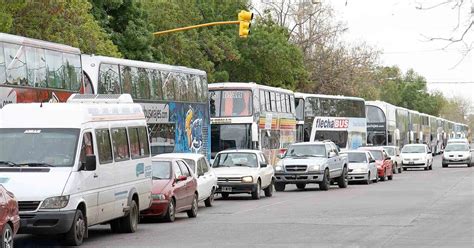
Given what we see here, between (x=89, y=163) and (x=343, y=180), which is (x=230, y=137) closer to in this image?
(x=343, y=180)

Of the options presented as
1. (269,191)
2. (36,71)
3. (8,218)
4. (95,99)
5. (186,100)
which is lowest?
(269,191)

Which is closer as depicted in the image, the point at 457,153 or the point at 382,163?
the point at 382,163

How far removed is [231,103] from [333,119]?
17.7 meters

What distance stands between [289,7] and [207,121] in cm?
4147

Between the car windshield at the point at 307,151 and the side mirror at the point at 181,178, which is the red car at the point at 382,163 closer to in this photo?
the car windshield at the point at 307,151

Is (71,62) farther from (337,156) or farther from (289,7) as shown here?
(289,7)

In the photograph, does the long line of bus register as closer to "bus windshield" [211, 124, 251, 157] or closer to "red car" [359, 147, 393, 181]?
"bus windshield" [211, 124, 251, 157]

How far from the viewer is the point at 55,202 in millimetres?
16688

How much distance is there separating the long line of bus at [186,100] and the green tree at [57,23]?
→ 148 inches

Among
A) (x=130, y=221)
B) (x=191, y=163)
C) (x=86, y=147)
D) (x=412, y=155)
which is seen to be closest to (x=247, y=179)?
(x=191, y=163)

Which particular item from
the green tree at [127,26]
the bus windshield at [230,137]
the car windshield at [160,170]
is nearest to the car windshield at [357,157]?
the bus windshield at [230,137]

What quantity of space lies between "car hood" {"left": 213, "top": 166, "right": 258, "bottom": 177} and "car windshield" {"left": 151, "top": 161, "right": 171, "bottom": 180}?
7.96 metres

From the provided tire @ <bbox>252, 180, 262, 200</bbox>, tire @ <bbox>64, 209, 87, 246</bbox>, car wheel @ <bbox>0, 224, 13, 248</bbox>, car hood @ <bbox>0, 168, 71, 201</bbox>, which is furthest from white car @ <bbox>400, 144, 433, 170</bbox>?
car wheel @ <bbox>0, 224, 13, 248</bbox>

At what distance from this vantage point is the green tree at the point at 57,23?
35.9 m
